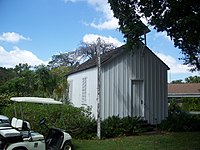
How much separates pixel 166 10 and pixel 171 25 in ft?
2.06

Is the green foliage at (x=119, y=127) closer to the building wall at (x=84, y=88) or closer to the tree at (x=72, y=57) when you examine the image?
the building wall at (x=84, y=88)

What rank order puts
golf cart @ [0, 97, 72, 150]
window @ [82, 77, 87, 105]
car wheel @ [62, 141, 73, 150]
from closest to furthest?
1. golf cart @ [0, 97, 72, 150]
2. car wheel @ [62, 141, 73, 150]
3. window @ [82, 77, 87, 105]

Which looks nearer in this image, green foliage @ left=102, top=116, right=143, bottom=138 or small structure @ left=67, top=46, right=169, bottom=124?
green foliage @ left=102, top=116, right=143, bottom=138

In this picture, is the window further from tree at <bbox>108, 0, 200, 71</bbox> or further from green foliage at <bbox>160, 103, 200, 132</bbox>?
tree at <bbox>108, 0, 200, 71</bbox>

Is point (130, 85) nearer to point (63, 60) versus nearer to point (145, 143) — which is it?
point (145, 143)

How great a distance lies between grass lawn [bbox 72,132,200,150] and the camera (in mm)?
11781

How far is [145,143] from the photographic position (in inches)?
503

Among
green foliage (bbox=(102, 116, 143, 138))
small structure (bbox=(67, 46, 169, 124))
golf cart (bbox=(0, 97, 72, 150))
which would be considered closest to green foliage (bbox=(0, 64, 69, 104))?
small structure (bbox=(67, 46, 169, 124))

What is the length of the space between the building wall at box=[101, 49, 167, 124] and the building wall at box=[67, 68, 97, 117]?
0.89 meters

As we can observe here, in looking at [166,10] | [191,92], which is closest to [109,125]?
[166,10]

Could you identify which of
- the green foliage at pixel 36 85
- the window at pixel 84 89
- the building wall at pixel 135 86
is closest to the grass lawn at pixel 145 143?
the building wall at pixel 135 86

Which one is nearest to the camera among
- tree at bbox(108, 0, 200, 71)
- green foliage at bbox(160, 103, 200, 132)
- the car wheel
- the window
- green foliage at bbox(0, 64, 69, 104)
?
the car wheel

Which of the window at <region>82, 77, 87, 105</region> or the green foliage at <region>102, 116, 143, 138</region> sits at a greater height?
the window at <region>82, 77, 87, 105</region>

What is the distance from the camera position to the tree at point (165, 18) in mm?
11461
